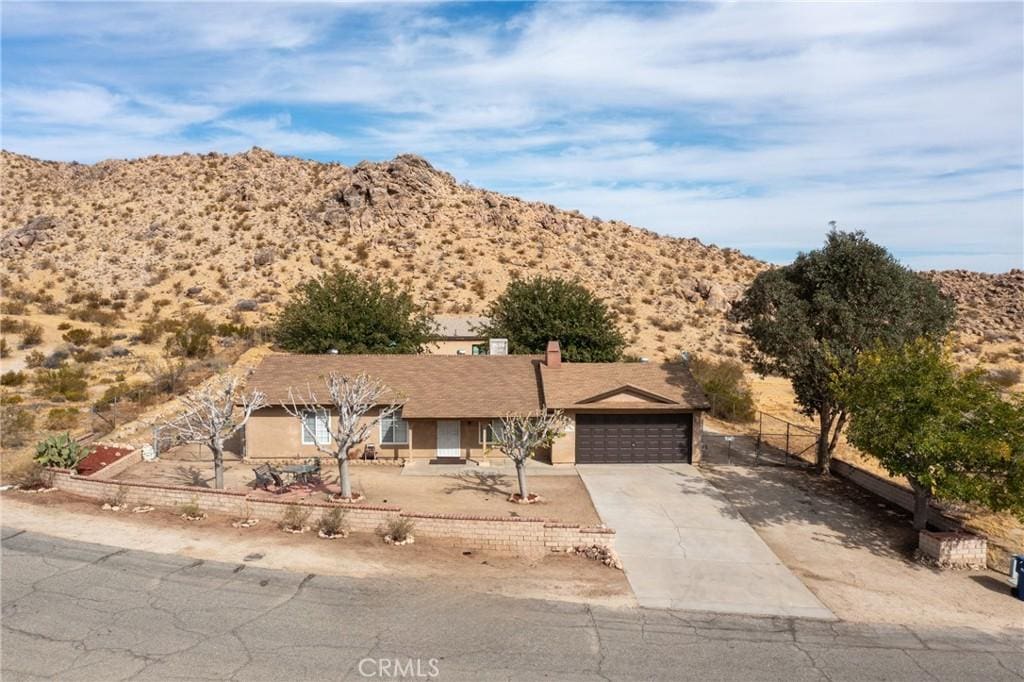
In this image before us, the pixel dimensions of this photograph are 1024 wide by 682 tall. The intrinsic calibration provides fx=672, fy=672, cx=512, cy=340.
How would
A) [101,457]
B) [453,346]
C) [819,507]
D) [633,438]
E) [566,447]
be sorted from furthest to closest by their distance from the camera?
[453,346] → [633,438] → [566,447] → [101,457] → [819,507]

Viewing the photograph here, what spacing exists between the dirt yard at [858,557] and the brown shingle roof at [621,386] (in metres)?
3.54

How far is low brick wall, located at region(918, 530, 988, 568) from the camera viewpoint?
60.8 feet

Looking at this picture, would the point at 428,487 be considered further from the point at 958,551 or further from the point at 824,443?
the point at 958,551

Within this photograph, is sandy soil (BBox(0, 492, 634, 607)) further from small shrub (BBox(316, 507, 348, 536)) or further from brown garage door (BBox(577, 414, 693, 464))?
brown garage door (BBox(577, 414, 693, 464))

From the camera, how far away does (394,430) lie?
1107 inches

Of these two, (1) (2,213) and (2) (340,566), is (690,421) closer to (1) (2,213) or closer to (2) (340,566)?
(2) (340,566)

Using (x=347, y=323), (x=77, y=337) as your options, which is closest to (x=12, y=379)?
(x=77, y=337)

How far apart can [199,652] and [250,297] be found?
5509cm

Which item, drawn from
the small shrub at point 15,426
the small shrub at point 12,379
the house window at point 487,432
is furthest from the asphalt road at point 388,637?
the small shrub at point 12,379

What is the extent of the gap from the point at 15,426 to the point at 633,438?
26278mm

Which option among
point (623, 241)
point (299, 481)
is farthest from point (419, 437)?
point (623, 241)

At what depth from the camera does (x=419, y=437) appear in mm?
28094

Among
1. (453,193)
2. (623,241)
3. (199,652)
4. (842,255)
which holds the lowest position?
(199,652)

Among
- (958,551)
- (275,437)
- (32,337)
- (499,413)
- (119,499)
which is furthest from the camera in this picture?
(32,337)
